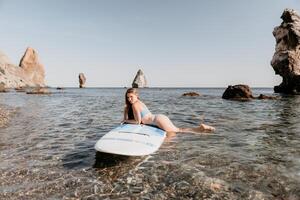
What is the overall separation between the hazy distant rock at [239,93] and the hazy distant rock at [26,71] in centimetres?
10915

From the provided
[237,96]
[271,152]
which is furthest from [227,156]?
[237,96]

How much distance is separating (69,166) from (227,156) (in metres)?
4.76

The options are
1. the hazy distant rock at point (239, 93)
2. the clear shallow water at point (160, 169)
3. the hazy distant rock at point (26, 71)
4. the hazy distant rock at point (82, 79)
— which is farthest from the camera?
the hazy distant rock at point (82, 79)

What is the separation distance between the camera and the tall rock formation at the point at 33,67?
169725 mm

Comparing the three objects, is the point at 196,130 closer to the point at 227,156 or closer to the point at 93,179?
the point at 227,156

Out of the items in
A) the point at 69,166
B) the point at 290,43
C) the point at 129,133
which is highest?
the point at 290,43

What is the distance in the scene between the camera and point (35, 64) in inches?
6924

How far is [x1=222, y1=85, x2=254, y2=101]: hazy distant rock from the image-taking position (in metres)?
40.4

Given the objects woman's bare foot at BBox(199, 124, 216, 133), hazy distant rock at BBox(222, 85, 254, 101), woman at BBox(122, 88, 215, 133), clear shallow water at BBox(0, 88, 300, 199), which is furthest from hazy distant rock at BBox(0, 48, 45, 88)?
clear shallow water at BBox(0, 88, 300, 199)

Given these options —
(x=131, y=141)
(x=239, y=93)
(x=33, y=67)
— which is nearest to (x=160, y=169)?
(x=131, y=141)

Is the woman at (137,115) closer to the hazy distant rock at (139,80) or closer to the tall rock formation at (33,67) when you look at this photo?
the hazy distant rock at (139,80)

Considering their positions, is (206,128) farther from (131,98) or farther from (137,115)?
(131,98)

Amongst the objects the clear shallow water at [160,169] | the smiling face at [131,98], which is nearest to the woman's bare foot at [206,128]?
the clear shallow water at [160,169]

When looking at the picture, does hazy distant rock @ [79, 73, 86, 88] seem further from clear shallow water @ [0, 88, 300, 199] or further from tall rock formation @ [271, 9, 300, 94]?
clear shallow water @ [0, 88, 300, 199]
